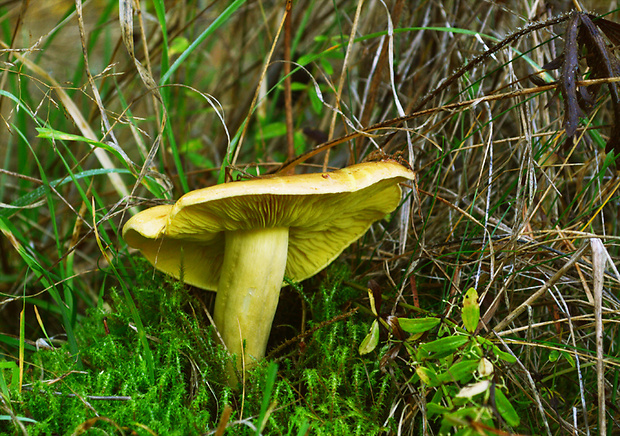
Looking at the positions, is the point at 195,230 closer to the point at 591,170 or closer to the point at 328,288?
the point at 328,288

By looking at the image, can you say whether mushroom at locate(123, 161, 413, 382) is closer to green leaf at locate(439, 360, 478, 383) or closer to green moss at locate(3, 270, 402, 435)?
green moss at locate(3, 270, 402, 435)

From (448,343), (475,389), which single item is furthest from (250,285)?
(475,389)

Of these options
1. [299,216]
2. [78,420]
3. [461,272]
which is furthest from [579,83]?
[78,420]

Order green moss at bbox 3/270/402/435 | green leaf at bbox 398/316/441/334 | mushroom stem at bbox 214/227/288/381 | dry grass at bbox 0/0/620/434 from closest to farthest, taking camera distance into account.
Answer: green leaf at bbox 398/316/441/334 < green moss at bbox 3/270/402/435 < dry grass at bbox 0/0/620/434 < mushroom stem at bbox 214/227/288/381

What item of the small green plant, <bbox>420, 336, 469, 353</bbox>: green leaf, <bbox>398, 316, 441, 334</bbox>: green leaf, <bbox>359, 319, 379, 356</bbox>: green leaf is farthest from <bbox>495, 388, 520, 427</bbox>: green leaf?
<bbox>359, 319, 379, 356</bbox>: green leaf

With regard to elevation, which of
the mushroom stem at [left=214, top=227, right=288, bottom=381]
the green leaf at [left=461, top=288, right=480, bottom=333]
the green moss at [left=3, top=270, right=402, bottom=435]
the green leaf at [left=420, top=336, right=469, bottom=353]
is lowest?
the green moss at [left=3, top=270, right=402, bottom=435]

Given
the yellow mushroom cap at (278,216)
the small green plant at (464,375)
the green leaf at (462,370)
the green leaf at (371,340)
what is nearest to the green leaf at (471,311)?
the small green plant at (464,375)
